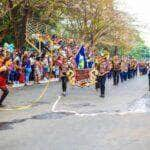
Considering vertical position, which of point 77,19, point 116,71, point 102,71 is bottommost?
point 116,71

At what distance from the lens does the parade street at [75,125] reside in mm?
10375

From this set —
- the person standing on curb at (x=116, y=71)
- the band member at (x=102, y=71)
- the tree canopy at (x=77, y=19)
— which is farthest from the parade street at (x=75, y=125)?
the tree canopy at (x=77, y=19)

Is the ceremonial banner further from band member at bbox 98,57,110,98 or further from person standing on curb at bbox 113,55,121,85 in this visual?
person standing on curb at bbox 113,55,121,85

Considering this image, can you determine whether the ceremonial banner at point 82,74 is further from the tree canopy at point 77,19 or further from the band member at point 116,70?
the tree canopy at point 77,19

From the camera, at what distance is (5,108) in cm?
1705

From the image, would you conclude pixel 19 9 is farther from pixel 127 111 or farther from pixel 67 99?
pixel 127 111

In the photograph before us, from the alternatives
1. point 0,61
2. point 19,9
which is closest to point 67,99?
point 0,61

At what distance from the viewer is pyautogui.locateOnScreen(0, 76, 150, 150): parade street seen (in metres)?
10.4

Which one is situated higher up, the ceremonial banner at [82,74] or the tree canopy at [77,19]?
the tree canopy at [77,19]

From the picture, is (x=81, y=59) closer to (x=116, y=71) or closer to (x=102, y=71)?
(x=102, y=71)

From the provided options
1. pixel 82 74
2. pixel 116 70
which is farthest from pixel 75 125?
pixel 116 70

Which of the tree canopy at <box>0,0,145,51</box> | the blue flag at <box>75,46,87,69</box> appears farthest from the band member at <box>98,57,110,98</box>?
the tree canopy at <box>0,0,145,51</box>

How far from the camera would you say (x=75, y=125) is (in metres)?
12.9

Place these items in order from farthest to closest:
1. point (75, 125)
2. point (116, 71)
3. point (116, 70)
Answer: point (116, 70)
point (116, 71)
point (75, 125)
